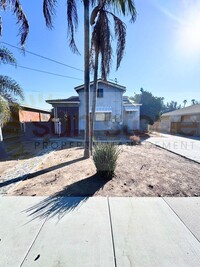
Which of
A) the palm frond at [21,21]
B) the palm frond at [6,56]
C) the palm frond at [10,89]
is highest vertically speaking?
the palm frond at [21,21]

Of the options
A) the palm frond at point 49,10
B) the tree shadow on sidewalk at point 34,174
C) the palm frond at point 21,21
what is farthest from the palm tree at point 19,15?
the tree shadow on sidewalk at point 34,174

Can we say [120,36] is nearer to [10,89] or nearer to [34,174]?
[10,89]

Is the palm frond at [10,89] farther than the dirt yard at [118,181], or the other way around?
the palm frond at [10,89]

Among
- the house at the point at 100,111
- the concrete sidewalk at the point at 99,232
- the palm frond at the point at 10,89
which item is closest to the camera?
the concrete sidewalk at the point at 99,232

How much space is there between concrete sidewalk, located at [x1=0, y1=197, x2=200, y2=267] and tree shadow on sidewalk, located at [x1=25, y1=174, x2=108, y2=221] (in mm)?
19

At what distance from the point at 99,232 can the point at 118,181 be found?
2157 millimetres

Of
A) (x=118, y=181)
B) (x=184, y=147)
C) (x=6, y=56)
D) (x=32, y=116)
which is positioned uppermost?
(x=6, y=56)

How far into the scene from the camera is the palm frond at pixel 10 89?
7816 mm

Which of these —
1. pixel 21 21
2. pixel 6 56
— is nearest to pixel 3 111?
pixel 6 56

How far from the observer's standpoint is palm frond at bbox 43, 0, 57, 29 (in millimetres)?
5930

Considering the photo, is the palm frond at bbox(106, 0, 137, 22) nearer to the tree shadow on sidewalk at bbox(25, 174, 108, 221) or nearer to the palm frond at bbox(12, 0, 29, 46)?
the palm frond at bbox(12, 0, 29, 46)

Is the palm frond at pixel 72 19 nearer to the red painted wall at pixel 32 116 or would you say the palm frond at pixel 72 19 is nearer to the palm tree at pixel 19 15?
the palm tree at pixel 19 15

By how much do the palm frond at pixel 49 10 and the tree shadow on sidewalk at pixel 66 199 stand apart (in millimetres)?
6315

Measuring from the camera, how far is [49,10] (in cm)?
605
